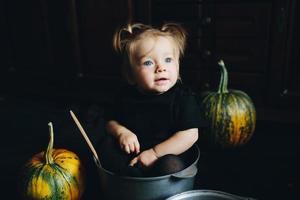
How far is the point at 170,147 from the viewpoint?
964 mm

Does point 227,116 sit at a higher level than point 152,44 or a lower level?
lower

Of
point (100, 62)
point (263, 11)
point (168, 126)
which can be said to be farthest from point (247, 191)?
point (100, 62)

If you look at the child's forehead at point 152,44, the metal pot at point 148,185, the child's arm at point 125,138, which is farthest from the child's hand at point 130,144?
the child's forehead at point 152,44

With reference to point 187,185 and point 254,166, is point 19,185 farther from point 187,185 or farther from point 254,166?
point 254,166

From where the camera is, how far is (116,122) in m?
1.07

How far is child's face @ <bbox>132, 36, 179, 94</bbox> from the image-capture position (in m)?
0.95

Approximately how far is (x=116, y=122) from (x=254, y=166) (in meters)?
0.48

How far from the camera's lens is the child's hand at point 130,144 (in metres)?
0.98

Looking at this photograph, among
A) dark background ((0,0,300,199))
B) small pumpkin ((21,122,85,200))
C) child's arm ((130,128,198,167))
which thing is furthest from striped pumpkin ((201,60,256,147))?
small pumpkin ((21,122,85,200))

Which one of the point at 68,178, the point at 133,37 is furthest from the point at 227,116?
the point at 68,178

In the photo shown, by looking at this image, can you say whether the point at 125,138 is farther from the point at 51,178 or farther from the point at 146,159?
the point at 51,178

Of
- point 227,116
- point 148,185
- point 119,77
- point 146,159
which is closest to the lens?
point 148,185

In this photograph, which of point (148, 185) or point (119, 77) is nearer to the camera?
point (148, 185)

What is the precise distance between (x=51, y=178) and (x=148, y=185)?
26 centimetres
